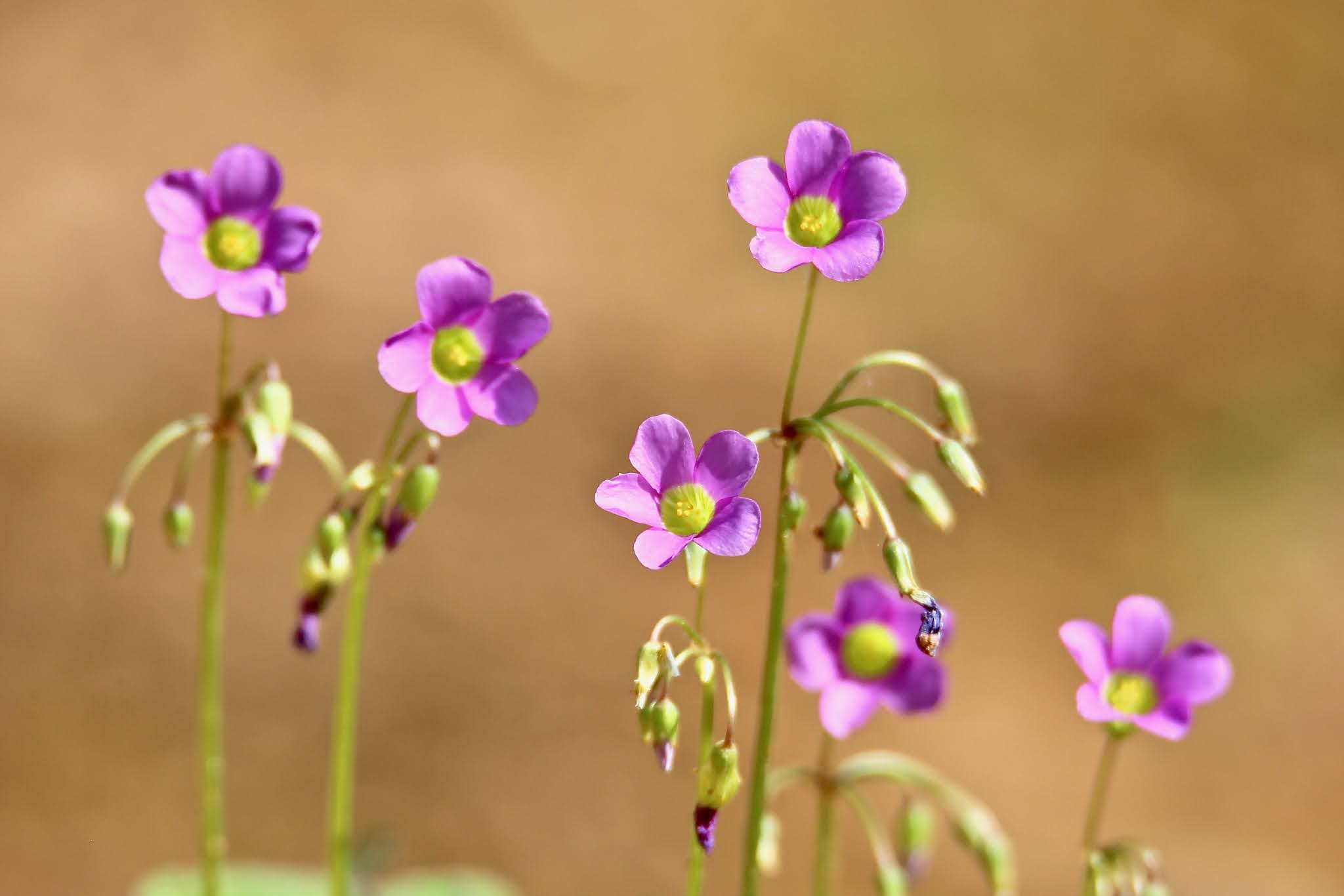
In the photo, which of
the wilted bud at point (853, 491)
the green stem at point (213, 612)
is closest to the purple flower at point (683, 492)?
the wilted bud at point (853, 491)

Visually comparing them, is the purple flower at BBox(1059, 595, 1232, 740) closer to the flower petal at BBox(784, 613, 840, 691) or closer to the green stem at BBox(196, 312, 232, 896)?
the flower petal at BBox(784, 613, 840, 691)

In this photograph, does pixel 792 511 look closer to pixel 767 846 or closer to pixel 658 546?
pixel 658 546

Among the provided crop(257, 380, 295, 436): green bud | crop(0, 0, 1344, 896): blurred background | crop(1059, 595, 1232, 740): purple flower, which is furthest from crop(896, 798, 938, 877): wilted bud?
crop(0, 0, 1344, 896): blurred background

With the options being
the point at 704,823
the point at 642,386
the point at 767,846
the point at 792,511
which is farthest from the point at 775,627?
the point at 642,386

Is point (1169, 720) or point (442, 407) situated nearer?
point (442, 407)

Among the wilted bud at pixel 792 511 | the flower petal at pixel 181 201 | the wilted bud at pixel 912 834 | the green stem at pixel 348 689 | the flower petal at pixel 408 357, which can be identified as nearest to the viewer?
the wilted bud at pixel 792 511

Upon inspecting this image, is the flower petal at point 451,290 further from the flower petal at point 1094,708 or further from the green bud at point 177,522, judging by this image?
the flower petal at point 1094,708
